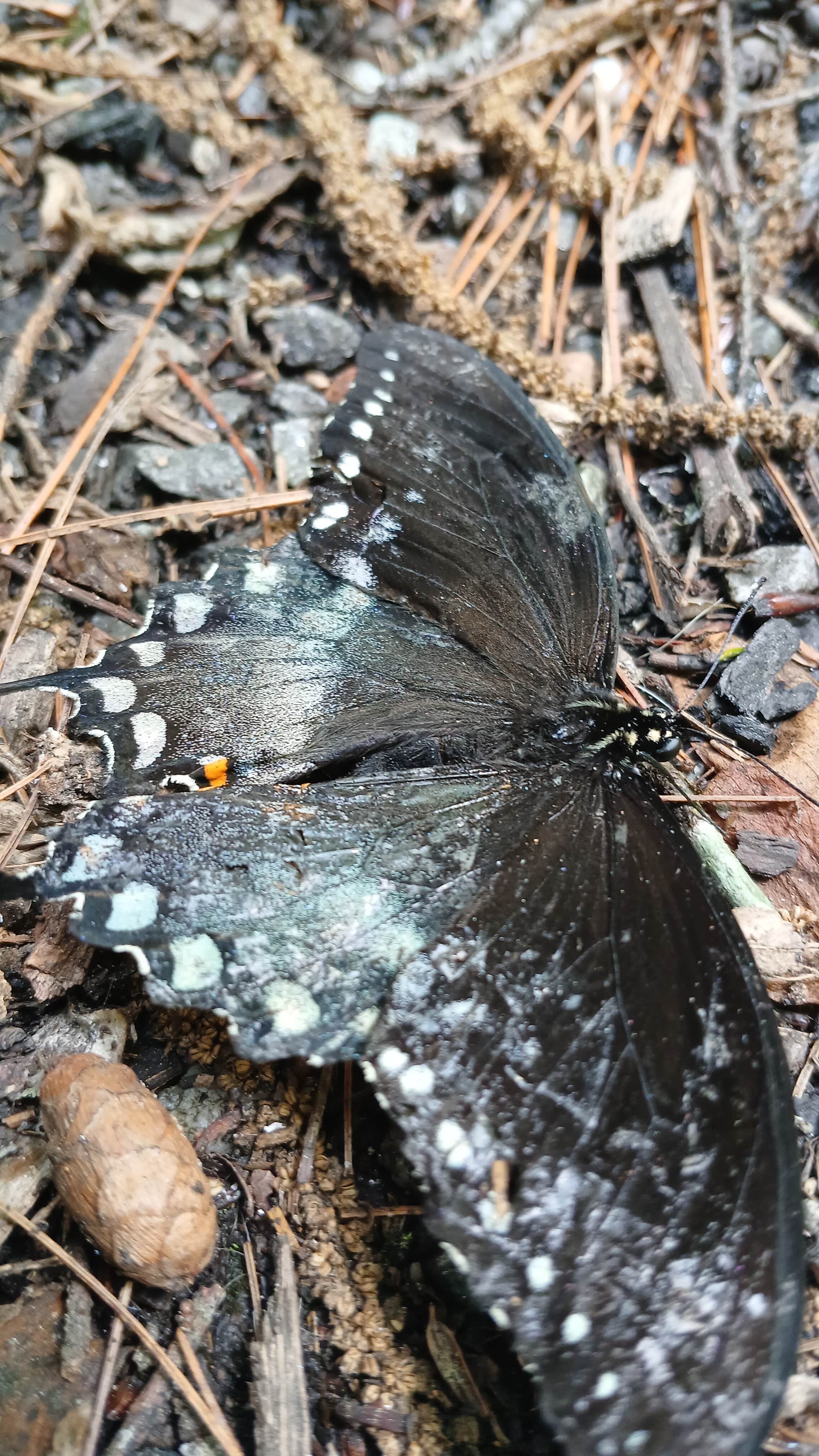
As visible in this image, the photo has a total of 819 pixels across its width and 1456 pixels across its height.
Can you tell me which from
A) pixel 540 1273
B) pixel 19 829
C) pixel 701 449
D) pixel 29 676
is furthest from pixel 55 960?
pixel 701 449

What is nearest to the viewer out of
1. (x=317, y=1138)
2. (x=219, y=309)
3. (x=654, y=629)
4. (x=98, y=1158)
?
(x=98, y=1158)

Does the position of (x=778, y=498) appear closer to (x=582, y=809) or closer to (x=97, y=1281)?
(x=582, y=809)

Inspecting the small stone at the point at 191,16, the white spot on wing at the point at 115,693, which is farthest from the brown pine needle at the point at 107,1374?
the small stone at the point at 191,16

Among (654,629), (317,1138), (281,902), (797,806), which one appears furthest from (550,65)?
(317,1138)

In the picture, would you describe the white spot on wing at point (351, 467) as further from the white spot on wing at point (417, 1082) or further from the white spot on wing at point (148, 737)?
the white spot on wing at point (417, 1082)

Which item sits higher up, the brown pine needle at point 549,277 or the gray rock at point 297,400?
the brown pine needle at point 549,277

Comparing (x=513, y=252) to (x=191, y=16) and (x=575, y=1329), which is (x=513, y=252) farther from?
(x=575, y=1329)

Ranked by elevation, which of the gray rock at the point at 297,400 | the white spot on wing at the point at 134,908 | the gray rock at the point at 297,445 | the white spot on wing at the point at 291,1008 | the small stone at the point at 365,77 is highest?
the small stone at the point at 365,77
